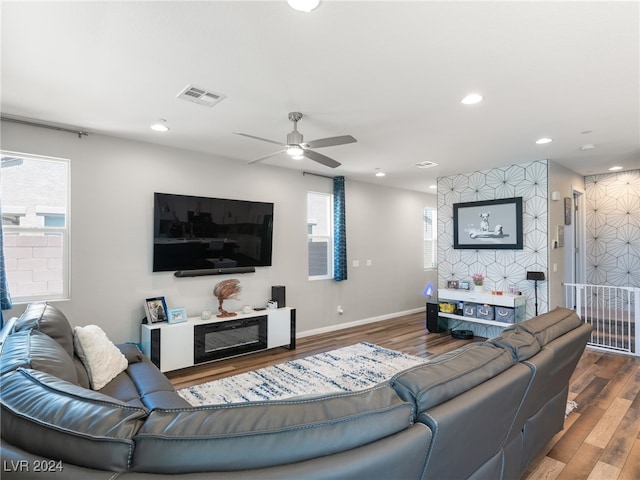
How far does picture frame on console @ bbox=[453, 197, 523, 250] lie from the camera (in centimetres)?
503

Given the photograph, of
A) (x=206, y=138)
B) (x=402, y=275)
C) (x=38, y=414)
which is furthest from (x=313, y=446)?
(x=402, y=275)

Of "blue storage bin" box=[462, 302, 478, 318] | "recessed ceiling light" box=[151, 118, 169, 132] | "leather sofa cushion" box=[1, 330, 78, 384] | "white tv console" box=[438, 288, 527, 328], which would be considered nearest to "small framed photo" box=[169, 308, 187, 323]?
"leather sofa cushion" box=[1, 330, 78, 384]

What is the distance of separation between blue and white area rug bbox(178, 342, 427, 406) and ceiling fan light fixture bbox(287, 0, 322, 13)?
2.80 metres

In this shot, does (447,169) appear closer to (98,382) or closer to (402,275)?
(402,275)

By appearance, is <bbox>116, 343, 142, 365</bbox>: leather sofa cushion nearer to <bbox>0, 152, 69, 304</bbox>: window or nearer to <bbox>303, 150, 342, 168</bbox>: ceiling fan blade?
<bbox>0, 152, 69, 304</bbox>: window

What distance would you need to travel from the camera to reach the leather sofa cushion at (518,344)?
1623 mm

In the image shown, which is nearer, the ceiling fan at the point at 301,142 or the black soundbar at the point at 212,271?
the ceiling fan at the point at 301,142

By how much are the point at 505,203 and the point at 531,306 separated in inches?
60.6

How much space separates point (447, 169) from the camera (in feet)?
17.6

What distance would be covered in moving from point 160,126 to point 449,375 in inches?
134

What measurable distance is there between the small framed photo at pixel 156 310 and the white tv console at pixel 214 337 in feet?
0.26

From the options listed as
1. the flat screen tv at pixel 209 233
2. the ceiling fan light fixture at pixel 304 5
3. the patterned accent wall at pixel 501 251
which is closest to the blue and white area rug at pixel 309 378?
the flat screen tv at pixel 209 233

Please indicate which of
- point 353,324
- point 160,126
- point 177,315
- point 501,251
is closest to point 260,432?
point 160,126

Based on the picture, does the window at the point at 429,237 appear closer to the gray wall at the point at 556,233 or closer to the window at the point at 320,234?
the gray wall at the point at 556,233
